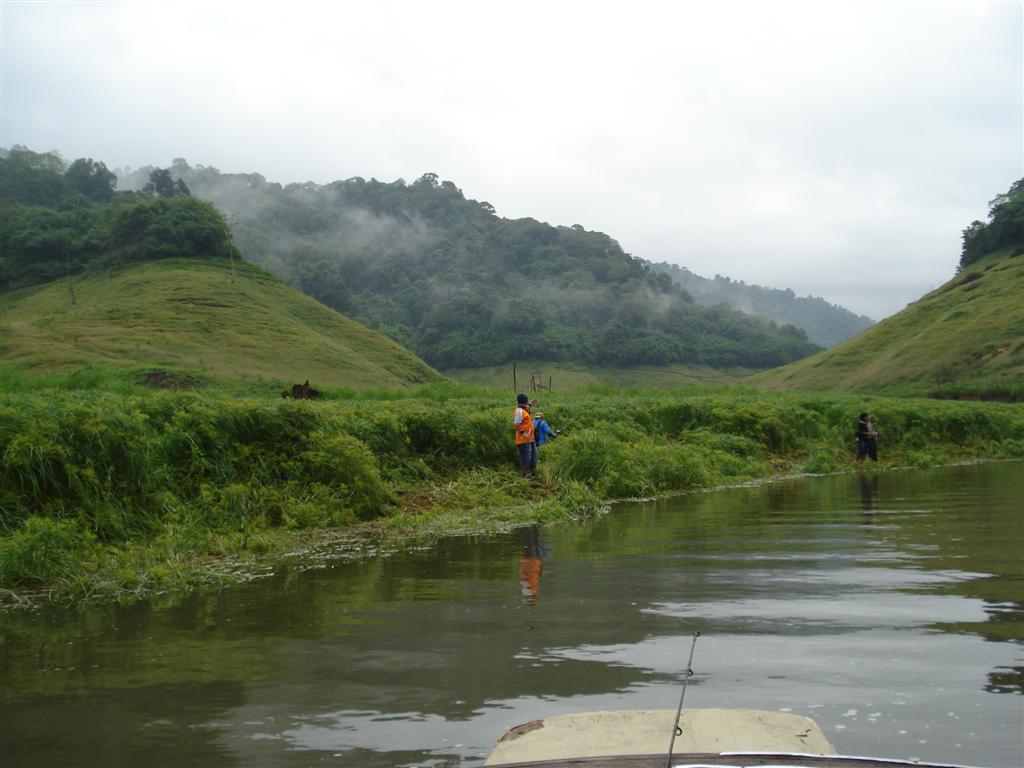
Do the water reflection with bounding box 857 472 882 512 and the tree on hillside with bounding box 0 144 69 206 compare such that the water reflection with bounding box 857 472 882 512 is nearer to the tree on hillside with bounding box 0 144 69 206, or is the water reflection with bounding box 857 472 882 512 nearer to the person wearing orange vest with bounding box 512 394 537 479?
the person wearing orange vest with bounding box 512 394 537 479

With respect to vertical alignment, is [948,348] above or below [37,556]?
above

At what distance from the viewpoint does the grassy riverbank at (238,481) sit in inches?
386

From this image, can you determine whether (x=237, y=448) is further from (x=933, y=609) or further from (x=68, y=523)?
(x=933, y=609)

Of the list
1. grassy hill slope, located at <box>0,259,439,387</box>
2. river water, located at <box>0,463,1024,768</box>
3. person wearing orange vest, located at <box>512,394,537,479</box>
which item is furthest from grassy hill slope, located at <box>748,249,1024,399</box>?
river water, located at <box>0,463,1024,768</box>

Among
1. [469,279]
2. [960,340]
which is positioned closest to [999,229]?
[960,340]

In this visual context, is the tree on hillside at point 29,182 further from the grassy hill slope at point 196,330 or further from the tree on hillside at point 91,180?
the grassy hill slope at point 196,330

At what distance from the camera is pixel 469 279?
157250mm

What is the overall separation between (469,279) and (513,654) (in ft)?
500

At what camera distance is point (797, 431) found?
2964 centimetres

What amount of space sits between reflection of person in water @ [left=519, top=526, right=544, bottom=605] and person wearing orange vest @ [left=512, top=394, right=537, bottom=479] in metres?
3.77

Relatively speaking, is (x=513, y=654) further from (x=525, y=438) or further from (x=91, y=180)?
(x=91, y=180)

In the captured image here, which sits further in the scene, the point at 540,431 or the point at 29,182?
the point at 29,182

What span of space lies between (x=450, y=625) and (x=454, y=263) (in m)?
158

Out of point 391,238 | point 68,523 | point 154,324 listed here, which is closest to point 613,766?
point 68,523
